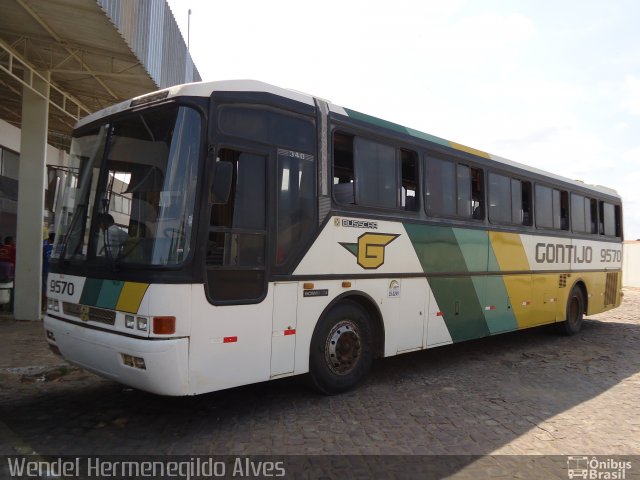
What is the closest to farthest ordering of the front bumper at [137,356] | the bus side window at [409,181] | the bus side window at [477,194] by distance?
the front bumper at [137,356]
the bus side window at [409,181]
the bus side window at [477,194]

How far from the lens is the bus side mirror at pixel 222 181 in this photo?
4160mm

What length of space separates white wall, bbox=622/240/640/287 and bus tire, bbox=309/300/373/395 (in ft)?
98.0

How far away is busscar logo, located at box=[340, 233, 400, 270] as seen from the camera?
561cm

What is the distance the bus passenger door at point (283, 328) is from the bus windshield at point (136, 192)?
110 centimetres

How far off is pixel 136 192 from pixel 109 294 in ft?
3.05

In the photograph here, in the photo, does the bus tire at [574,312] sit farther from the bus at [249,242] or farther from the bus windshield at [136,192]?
the bus windshield at [136,192]

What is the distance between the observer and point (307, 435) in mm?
4375

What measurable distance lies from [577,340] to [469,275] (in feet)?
14.6

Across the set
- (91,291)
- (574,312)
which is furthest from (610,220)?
(91,291)

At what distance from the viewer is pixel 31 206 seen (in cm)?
1003

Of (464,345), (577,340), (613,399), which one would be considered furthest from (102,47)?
(577,340)

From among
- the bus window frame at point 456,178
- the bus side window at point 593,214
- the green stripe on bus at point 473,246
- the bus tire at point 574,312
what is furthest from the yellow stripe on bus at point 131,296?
the bus side window at point 593,214

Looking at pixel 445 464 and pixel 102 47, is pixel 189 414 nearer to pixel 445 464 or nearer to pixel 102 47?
pixel 445 464

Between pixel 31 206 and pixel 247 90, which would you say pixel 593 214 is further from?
pixel 31 206
